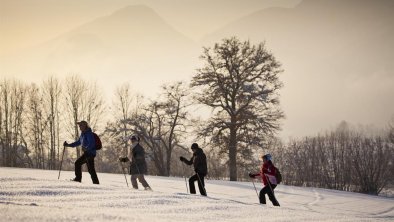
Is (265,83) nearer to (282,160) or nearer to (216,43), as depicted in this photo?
(216,43)

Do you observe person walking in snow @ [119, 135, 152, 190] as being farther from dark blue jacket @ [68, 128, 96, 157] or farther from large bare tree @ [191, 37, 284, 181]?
large bare tree @ [191, 37, 284, 181]

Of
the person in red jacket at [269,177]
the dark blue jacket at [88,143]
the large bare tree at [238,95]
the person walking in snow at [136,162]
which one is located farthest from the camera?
the large bare tree at [238,95]

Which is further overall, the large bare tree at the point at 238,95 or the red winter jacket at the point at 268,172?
the large bare tree at the point at 238,95

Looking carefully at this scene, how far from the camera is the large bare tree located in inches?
1270

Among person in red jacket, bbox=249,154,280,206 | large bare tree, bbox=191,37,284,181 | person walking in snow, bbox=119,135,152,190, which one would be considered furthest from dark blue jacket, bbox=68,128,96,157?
large bare tree, bbox=191,37,284,181

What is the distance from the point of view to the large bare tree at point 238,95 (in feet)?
106

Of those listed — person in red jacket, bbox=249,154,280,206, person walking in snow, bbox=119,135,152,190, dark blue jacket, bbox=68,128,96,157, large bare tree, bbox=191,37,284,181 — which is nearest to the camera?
dark blue jacket, bbox=68,128,96,157

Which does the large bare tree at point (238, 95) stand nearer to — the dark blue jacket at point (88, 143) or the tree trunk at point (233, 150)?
the tree trunk at point (233, 150)

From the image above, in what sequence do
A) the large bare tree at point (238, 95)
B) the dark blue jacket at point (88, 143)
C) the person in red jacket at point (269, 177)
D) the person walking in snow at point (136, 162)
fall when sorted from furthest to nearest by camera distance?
the large bare tree at point (238, 95), the person walking in snow at point (136, 162), the person in red jacket at point (269, 177), the dark blue jacket at point (88, 143)

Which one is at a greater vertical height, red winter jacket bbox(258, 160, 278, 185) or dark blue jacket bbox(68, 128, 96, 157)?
dark blue jacket bbox(68, 128, 96, 157)

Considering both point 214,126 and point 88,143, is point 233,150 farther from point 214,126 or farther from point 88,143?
point 88,143

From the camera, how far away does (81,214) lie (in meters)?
6.55

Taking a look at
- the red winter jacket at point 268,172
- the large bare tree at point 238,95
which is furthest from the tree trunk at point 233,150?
the red winter jacket at point 268,172

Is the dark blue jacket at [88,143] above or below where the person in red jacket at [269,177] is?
above
